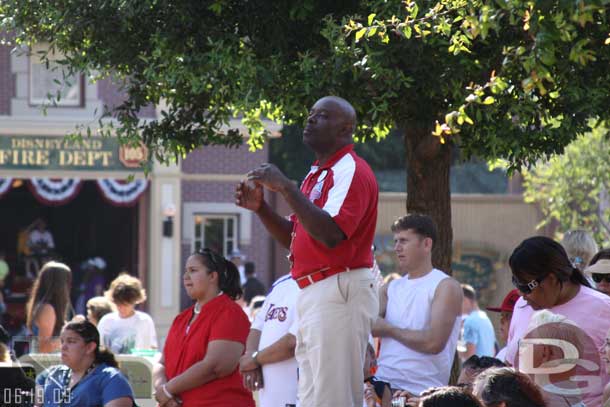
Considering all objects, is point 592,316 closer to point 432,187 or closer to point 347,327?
point 347,327

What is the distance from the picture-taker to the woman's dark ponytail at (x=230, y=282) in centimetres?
771

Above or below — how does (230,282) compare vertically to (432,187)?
below

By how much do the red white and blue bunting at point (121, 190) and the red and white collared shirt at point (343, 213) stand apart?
2010cm

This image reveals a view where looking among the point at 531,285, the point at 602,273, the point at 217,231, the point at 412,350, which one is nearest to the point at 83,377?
the point at 412,350

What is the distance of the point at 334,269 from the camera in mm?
5402

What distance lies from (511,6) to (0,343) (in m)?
4.63

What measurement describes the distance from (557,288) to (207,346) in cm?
257

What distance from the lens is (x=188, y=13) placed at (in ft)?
26.6

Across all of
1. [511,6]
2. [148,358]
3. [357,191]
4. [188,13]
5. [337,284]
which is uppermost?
[188,13]

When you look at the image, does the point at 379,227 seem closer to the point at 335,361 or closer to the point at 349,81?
the point at 349,81

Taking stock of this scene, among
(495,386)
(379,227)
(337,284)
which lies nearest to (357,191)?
(337,284)

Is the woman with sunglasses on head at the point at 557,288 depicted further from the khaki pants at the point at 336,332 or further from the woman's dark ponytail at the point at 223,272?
the woman's dark ponytail at the point at 223,272

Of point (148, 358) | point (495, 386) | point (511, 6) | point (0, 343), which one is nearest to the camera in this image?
point (511, 6)

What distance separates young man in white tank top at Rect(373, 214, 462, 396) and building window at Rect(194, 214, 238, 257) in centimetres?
1943
